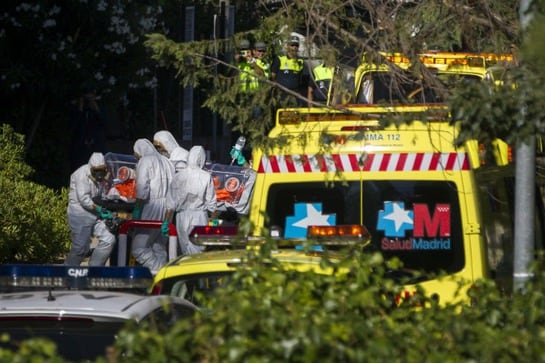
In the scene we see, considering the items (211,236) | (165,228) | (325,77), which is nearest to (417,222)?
(211,236)

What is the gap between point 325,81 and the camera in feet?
39.8

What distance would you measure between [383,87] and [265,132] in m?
1.83

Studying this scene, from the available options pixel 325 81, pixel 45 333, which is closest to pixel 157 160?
pixel 325 81

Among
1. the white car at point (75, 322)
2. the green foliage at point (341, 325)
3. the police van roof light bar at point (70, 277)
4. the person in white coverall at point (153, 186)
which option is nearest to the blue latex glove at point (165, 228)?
the person in white coverall at point (153, 186)

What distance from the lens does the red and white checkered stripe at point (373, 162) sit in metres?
8.08

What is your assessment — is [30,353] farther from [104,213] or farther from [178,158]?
[178,158]

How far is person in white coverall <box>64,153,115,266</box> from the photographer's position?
13.6m

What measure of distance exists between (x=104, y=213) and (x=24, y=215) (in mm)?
1305

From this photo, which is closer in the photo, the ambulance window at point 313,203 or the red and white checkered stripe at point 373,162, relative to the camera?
the red and white checkered stripe at point 373,162

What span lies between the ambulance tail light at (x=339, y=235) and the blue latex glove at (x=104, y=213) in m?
6.75

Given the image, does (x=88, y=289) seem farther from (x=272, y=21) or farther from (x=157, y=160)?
(x=157, y=160)

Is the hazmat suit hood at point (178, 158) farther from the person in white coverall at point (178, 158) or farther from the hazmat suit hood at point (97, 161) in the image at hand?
the hazmat suit hood at point (97, 161)

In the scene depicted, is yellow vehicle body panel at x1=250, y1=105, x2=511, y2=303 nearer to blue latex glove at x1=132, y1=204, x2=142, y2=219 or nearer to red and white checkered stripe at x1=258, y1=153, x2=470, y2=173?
red and white checkered stripe at x1=258, y1=153, x2=470, y2=173

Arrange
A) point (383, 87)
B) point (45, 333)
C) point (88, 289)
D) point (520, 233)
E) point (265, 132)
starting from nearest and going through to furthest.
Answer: point (45, 333) < point (520, 233) < point (88, 289) < point (265, 132) < point (383, 87)
